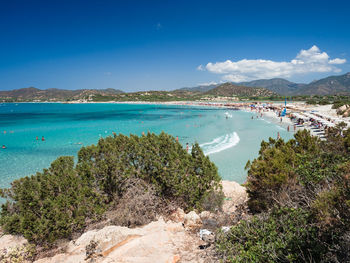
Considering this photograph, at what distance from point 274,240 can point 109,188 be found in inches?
286

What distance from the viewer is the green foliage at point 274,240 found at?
4645 millimetres

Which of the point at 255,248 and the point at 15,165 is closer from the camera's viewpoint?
the point at 255,248

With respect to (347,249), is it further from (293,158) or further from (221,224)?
(293,158)

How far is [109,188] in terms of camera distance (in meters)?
9.84

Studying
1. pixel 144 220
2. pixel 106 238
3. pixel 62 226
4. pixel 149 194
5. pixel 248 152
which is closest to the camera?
pixel 106 238

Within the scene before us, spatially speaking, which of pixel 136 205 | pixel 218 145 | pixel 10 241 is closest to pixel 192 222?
pixel 136 205

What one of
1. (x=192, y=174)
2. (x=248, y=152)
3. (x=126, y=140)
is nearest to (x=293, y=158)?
(x=192, y=174)

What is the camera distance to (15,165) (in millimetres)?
23547

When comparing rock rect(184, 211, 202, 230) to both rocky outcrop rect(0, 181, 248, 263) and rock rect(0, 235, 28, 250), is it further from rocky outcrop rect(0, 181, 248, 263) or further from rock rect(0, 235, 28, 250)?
rock rect(0, 235, 28, 250)

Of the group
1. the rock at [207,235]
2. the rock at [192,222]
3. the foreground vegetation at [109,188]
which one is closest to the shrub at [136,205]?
the foreground vegetation at [109,188]

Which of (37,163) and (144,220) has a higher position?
(144,220)

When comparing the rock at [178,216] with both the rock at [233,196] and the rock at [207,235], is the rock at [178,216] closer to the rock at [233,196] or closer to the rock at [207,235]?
the rock at [207,235]

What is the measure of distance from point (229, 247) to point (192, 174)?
534 centimetres

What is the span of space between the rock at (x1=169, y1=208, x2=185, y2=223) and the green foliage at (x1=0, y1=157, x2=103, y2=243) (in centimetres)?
321
